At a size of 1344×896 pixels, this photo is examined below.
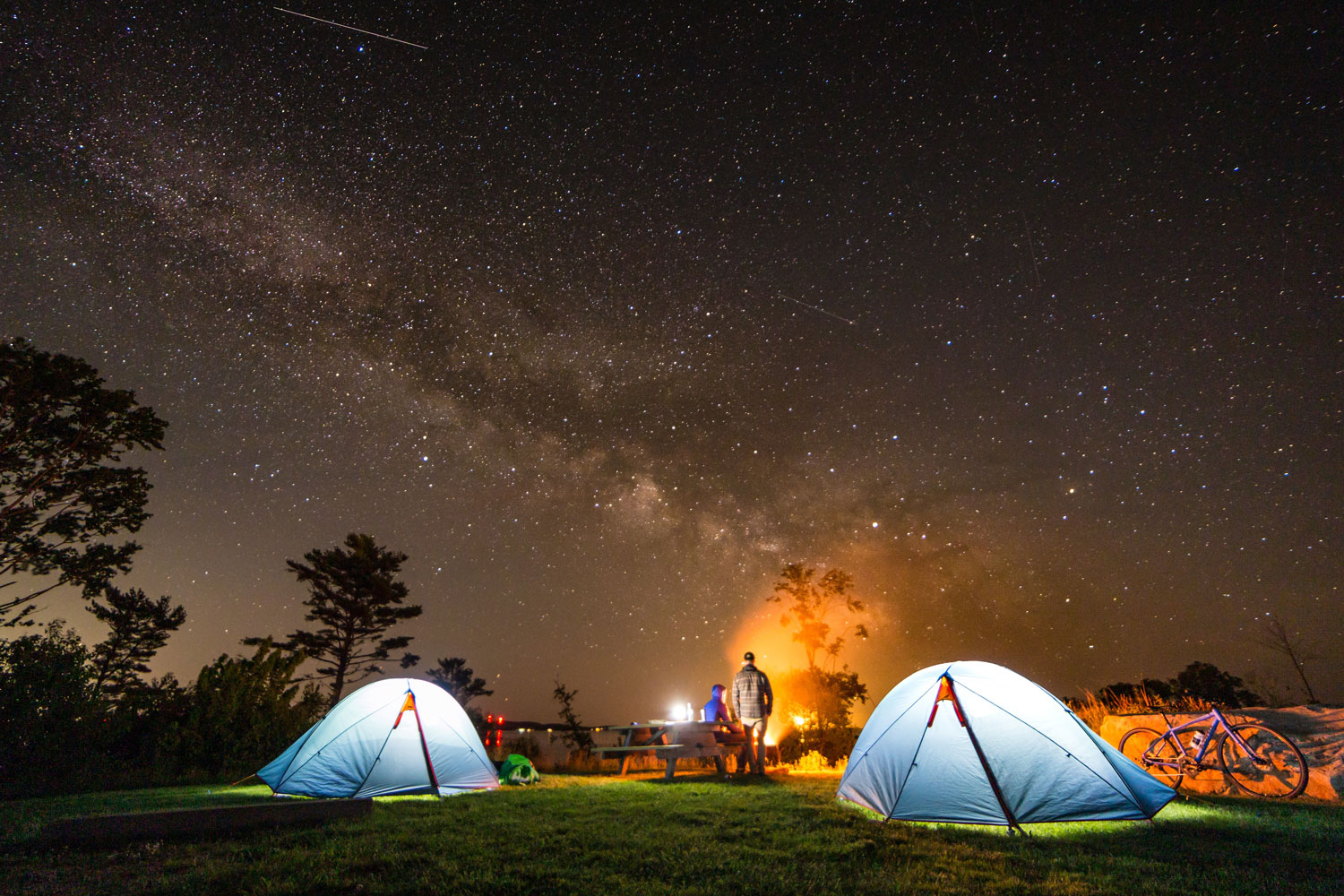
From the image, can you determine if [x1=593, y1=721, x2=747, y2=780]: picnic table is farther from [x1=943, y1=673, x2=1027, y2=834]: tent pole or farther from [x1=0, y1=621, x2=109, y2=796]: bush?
[x1=0, y1=621, x2=109, y2=796]: bush

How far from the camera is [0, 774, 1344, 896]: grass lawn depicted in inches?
161

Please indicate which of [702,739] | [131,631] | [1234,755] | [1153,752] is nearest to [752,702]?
[702,739]

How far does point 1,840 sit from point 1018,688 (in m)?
10.8

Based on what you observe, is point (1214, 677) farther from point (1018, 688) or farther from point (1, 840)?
point (1, 840)

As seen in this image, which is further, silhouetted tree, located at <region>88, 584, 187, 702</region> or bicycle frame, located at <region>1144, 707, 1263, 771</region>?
silhouetted tree, located at <region>88, 584, 187, 702</region>

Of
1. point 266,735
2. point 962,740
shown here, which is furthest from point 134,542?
point 962,740

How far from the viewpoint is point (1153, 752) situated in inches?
367

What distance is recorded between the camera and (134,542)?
15.7 metres

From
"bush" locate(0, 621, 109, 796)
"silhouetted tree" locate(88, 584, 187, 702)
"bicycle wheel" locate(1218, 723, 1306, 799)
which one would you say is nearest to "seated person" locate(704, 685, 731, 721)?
"bicycle wheel" locate(1218, 723, 1306, 799)

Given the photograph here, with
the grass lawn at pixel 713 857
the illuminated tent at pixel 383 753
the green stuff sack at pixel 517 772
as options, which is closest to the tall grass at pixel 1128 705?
the grass lawn at pixel 713 857

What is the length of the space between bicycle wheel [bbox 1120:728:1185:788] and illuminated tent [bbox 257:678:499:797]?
10.4m

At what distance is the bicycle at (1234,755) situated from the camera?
7.89 meters

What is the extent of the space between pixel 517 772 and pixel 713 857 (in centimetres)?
724

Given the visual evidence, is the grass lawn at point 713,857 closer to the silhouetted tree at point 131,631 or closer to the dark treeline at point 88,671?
the dark treeline at point 88,671
